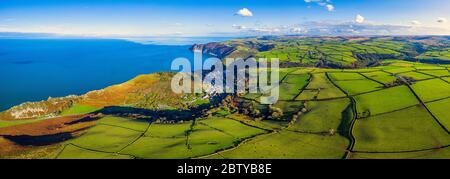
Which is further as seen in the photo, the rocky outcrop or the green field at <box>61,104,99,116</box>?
the green field at <box>61,104,99,116</box>

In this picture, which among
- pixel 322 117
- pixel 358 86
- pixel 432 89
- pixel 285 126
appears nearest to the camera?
pixel 285 126

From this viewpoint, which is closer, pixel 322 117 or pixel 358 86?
pixel 322 117

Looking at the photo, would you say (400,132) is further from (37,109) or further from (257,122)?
(37,109)

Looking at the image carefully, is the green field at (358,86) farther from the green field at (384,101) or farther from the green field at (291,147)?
the green field at (291,147)

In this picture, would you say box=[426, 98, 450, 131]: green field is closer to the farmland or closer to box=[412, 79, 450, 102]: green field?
the farmland

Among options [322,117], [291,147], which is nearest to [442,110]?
[322,117]

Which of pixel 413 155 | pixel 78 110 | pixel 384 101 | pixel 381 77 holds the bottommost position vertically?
pixel 78 110

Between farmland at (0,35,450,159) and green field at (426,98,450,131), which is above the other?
green field at (426,98,450,131)

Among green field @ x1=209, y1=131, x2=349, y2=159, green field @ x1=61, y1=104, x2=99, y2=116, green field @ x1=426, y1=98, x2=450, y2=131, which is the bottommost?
green field @ x1=61, y1=104, x2=99, y2=116

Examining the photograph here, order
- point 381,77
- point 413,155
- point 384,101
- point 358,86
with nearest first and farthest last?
1. point 413,155
2. point 384,101
3. point 358,86
4. point 381,77

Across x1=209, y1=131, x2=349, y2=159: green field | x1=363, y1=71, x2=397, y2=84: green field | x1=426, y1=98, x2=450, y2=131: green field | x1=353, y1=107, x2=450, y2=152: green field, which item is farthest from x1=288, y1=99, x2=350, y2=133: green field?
x1=363, y1=71, x2=397, y2=84: green field

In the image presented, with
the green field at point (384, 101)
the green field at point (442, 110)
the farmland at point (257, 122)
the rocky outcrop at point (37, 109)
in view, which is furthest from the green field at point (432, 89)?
the rocky outcrop at point (37, 109)

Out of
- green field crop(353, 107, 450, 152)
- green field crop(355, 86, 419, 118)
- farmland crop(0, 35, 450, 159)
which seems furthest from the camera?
green field crop(355, 86, 419, 118)

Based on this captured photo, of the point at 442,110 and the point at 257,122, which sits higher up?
the point at 442,110
